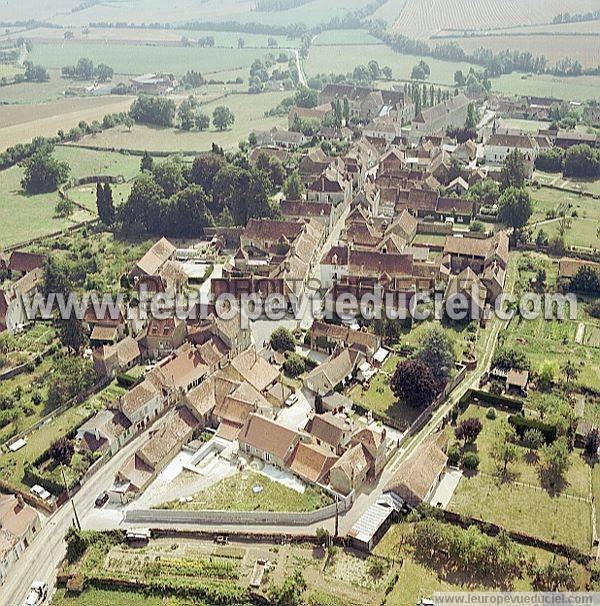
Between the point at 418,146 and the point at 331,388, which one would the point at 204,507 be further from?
the point at 418,146

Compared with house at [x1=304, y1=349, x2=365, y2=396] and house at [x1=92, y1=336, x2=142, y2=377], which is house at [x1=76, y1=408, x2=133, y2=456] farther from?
house at [x1=304, y1=349, x2=365, y2=396]

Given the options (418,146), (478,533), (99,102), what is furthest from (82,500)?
(99,102)

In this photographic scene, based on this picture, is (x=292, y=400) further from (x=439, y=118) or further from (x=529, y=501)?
(x=439, y=118)

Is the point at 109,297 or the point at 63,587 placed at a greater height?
the point at 109,297

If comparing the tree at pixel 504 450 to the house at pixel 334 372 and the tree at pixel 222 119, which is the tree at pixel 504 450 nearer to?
the house at pixel 334 372

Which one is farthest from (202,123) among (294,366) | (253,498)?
(253,498)

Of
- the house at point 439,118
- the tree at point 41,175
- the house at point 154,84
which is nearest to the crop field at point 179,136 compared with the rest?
the tree at point 41,175

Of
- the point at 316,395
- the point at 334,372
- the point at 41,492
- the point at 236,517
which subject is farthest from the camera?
the point at 334,372
